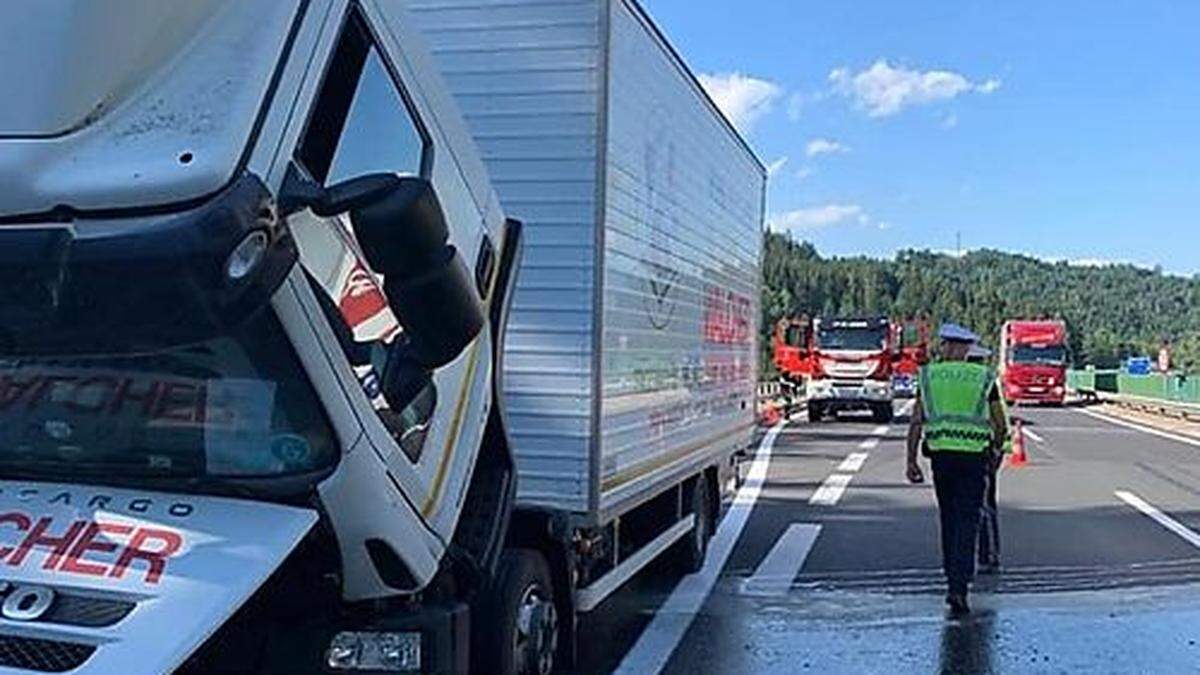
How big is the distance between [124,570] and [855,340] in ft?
108

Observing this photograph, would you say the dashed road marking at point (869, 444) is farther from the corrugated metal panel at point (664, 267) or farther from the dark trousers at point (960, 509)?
the dark trousers at point (960, 509)

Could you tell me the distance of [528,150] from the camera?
6691 millimetres

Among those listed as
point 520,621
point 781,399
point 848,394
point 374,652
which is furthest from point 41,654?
point 781,399

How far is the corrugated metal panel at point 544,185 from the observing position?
6602 mm

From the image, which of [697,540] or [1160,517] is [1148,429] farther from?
[697,540]

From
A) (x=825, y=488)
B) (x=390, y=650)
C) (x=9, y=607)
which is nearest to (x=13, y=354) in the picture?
(x=9, y=607)

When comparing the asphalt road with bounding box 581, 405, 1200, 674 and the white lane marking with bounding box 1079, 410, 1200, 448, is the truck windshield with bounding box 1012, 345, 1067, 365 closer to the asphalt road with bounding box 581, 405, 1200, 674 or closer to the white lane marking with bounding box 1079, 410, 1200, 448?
the white lane marking with bounding box 1079, 410, 1200, 448

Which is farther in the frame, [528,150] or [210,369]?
[528,150]

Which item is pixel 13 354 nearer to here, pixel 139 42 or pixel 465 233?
pixel 139 42

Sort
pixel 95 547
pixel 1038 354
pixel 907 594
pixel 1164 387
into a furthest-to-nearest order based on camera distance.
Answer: pixel 1038 354 < pixel 1164 387 < pixel 907 594 < pixel 95 547

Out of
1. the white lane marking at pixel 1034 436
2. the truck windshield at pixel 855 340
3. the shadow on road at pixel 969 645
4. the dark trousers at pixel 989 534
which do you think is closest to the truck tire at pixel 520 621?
the shadow on road at pixel 969 645

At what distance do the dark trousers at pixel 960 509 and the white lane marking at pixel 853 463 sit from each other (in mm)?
11796

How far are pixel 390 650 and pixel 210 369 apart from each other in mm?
1076

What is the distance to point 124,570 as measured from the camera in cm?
381
